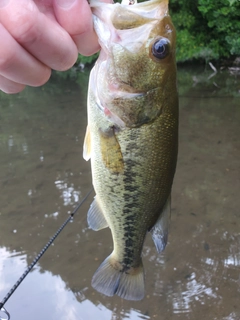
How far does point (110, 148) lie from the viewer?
140cm

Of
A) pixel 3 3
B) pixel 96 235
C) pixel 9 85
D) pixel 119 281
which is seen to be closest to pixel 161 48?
pixel 9 85

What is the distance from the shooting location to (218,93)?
416 inches

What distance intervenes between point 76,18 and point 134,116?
0.56 m

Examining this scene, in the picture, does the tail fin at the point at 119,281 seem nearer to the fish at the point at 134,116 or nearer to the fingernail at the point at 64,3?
the fish at the point at 134,116

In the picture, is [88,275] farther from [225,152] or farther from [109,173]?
[225,152]

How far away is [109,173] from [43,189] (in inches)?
147

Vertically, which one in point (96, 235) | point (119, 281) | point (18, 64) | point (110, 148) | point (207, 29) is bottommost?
point (207, 29)

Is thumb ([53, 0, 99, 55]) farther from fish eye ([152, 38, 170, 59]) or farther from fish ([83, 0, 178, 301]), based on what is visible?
fish eye ([152, 38, 170, 59])

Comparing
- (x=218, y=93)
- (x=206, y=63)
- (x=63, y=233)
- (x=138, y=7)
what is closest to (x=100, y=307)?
(x=63, y=233)

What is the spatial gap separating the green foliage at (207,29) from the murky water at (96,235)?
921cm

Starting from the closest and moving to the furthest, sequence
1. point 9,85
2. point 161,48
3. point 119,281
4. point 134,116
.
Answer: point 9,85 < point 161,48 < point 134,116 < point 119,281

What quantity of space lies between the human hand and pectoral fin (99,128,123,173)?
0.46 m

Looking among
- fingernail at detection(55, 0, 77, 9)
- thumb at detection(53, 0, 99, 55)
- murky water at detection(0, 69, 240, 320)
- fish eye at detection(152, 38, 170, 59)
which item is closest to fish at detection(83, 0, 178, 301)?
fish eye at detection(152, 38, 170, 59)

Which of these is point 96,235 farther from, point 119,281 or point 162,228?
point 162,228
